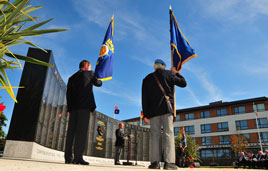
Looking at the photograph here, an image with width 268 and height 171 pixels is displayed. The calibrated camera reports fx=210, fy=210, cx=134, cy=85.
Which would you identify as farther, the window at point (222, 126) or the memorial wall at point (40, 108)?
the window at point (222, 126)

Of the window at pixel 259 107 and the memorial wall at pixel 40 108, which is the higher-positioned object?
the window at pixel 259 107

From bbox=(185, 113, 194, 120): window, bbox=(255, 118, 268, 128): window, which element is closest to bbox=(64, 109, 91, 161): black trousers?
bbox=(255, 118, 268, 128): window

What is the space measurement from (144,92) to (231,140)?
3969 centimetres

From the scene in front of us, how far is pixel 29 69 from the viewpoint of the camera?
754cm

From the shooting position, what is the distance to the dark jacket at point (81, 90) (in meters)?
4.14

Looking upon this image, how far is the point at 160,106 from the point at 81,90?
1.64m

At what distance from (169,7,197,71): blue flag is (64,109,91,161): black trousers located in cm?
262

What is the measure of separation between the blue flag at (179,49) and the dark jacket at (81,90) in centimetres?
216

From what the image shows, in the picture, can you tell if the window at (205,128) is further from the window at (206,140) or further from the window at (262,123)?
the window at (262,123)

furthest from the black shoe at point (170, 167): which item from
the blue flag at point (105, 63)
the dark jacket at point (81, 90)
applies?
the blue flag at point (105, 63)

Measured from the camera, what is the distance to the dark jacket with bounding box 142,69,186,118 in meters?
3.89

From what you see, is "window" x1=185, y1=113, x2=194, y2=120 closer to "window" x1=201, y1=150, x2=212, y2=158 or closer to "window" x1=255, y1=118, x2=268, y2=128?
"window" x1=201, y1=150, x2=212, y2=158

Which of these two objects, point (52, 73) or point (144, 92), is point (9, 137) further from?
point (144, 92)

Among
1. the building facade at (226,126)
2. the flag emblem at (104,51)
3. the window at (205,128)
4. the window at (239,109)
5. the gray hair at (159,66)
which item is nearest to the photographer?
the gray hair at (159,66)
